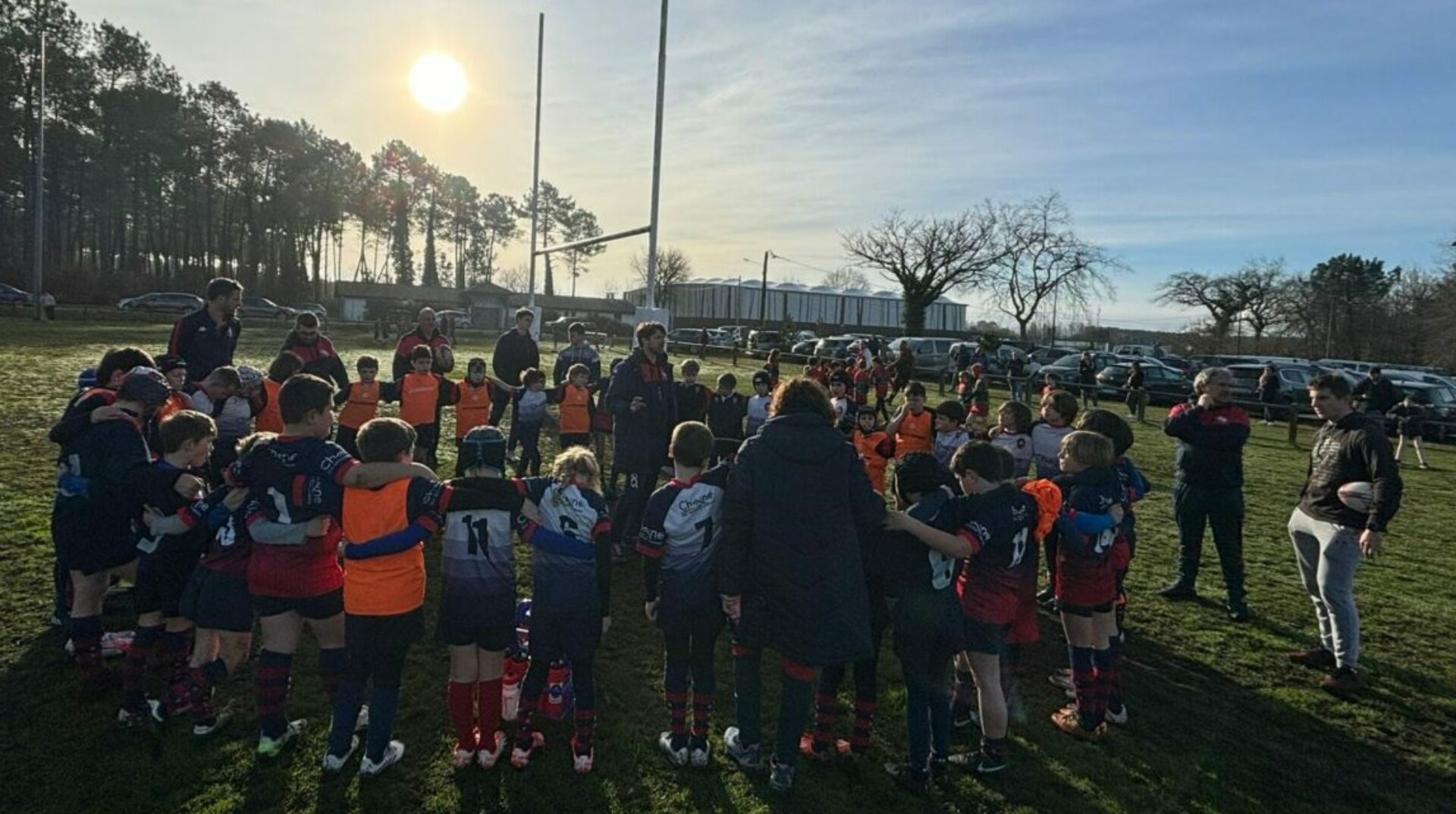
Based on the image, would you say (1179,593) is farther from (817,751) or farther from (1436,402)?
(1436,402)

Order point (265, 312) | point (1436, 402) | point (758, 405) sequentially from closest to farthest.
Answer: point (758, 405) → point (1436, 402) → point (265, 312)

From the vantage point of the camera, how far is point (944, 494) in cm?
354

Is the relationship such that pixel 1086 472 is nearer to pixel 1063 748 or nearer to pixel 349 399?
pixel 1063 748

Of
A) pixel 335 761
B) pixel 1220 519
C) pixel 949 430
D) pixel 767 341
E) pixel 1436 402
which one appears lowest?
pixel 335 761

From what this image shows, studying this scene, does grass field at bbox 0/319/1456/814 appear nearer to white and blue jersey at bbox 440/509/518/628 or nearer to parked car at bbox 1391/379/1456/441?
white and blue jersey at bbox 440/509/518/628

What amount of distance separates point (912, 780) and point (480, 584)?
2.29 metres

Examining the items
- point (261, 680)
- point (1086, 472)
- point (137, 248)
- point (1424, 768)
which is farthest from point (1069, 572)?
point (137, 248)

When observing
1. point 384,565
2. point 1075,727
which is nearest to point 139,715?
point 384,565

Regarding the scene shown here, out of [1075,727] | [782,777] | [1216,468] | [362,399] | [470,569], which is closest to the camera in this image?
[470,569]

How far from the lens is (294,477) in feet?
11.0

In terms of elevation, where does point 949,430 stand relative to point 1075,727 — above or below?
above

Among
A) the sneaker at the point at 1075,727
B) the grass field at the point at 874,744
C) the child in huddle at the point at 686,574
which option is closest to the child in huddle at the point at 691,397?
the grass field at the point at 874,744

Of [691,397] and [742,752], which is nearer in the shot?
[742,752]

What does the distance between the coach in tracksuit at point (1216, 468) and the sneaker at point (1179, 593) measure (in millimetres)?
359
